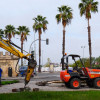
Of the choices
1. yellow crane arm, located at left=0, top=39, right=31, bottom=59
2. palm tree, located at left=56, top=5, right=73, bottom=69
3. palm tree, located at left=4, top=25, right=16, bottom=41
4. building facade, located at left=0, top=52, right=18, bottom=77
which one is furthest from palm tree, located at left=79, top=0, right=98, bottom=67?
yellow crane arm, located at left=0, top=39, right=31, bottom=59

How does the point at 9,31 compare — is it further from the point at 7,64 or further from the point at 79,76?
the point at 79,76

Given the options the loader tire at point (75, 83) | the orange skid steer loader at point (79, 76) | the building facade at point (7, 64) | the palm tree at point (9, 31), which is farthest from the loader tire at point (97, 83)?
the palm tree at point (9, 31)

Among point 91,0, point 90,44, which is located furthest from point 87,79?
point 91,0

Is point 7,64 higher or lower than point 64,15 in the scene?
lower

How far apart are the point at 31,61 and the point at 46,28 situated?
50387mm

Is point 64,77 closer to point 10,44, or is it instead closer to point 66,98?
point 10,44

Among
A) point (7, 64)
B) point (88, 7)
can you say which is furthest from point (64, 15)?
point (7, 64)

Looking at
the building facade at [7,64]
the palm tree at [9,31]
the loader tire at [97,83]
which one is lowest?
the loader tire at [97,83]

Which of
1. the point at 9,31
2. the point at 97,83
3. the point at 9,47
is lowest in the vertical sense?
the point at 97,83

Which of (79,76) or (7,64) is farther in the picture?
(7,64)

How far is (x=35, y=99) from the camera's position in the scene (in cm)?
1002

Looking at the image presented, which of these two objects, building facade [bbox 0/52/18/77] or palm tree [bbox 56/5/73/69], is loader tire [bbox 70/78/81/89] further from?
palm tree [bbox 56/5/73/69]

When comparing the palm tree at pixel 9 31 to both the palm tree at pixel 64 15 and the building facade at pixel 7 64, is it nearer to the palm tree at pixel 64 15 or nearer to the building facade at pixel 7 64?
the palm tree at pixel 64 15

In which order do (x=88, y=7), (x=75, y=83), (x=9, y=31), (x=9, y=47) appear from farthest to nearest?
1. (x=9, y=31)
2. (x=88, y=7)
3. (x=75, y=83)
4. (x=9, y=47)
